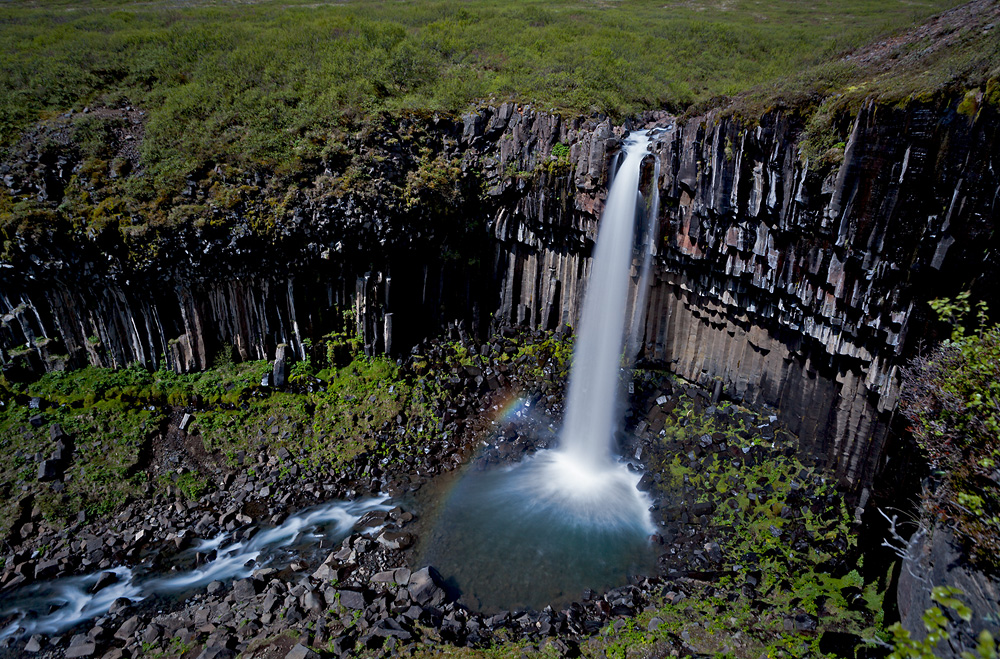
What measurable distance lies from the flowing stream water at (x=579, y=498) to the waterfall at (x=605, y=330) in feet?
0.11

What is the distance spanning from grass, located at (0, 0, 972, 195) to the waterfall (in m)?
5.77

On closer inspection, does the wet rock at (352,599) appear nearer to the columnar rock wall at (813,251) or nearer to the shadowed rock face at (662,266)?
the shadowed rock face at (662,266)

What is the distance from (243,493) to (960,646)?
1560 cm

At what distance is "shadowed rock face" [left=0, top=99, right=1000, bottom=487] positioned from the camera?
10531 mm

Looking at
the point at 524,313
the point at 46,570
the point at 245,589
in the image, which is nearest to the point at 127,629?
the point at 245,589

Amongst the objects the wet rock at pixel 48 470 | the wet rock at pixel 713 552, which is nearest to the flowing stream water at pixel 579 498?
the wet rock at pixel 713 552

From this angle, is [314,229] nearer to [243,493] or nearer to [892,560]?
[243,493]

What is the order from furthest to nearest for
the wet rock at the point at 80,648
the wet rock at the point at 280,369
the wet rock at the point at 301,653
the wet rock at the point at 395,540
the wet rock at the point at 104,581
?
the wet rock at the point at 280,369, the wet rock at the point at 395,540, the wet rock at the point at 104,581, the wet rock at the point at 80,648, the wet rock at the point at 301,653

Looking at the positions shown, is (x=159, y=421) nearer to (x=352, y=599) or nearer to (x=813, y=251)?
(x=352, y=599)

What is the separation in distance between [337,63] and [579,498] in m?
21.3

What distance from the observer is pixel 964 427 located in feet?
27.6

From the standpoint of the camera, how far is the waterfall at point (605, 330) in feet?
53.6

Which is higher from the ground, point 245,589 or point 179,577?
point 245,589

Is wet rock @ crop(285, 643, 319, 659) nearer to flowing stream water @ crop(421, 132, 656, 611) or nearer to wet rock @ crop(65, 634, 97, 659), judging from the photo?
flowing stream water @ crop(421, 132, 656, 611)
